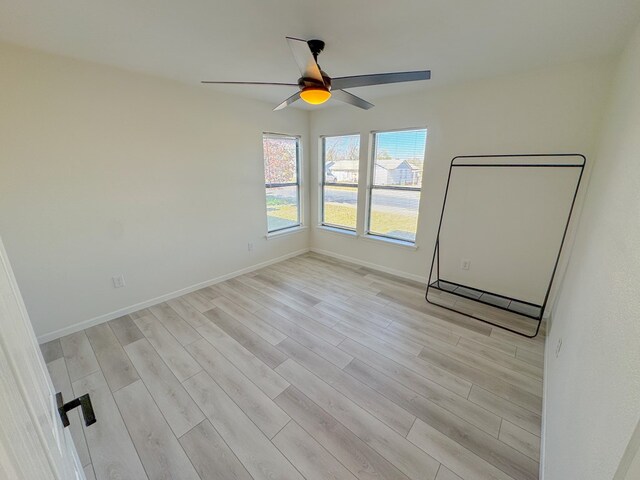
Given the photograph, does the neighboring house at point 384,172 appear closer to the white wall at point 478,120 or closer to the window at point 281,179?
the white wall at point 478,120

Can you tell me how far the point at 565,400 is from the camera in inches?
50.7

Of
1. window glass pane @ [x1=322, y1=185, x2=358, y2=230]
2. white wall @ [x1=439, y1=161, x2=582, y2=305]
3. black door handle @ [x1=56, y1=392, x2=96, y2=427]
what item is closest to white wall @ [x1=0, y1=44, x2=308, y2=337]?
window glass pane @ [x1=322, y1=185, x2=358, y2=230]

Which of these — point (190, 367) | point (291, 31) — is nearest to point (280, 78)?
point (291, 31)

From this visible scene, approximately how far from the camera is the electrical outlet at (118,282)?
2.65 meters

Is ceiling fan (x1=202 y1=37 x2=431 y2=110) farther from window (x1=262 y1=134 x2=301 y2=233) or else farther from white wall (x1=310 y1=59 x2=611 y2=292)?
window (x1=262 y1=134 x2=301 y2=233)

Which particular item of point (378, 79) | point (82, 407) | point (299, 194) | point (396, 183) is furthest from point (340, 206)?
point (82, 407)

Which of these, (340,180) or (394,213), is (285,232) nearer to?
(340,180)

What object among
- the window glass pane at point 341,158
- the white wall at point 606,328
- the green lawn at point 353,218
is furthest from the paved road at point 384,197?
the white wall at point 606,328

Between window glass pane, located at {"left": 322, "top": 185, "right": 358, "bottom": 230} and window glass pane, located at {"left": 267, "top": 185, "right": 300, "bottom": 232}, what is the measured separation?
0.52 m

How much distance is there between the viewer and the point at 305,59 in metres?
1.59

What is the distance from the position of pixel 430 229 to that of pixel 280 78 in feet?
7.93

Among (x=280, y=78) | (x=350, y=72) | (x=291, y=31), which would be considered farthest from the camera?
(x=280, y=78)

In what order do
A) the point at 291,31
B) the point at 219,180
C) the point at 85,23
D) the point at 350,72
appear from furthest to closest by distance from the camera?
the point at 219,180
the point at 350,72
the point at 291,31
the point at 85,23

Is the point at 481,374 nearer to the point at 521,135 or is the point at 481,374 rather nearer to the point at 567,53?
the point at 521,135
